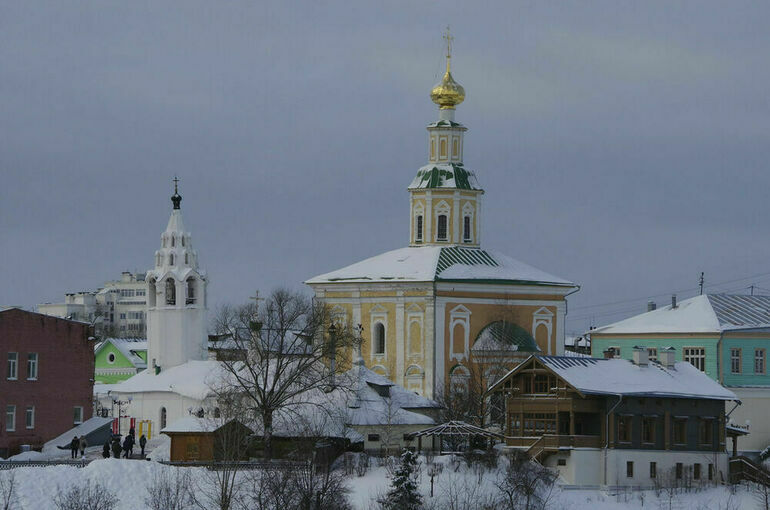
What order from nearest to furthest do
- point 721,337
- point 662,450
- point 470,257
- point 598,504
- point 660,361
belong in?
point 598,504
point 662,450
point 660,361
point 721,337
point 470,257

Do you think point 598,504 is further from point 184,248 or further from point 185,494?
point 184,248

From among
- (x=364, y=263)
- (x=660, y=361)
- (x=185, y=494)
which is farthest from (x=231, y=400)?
(x=364, y=263)

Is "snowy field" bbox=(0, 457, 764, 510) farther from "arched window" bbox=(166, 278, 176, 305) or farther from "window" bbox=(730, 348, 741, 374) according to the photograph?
"arched window" bbox=(166, 278, 176, 305)

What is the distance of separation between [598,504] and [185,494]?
12063 mm

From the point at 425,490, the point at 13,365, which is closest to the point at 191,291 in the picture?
the point at 13,365

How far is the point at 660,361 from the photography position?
63656 mm

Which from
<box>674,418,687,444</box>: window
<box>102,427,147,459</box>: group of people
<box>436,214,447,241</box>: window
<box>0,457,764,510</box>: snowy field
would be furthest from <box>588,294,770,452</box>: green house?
<box>102,427,147,459</box>: group of people

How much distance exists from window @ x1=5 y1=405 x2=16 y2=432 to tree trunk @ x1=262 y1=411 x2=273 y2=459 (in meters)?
8.54

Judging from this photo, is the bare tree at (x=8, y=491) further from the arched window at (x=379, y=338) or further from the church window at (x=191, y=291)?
the church window at (x=191, y=291)

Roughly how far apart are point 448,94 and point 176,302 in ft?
50.0

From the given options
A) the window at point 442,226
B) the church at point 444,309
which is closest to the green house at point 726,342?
the church at point 444,309

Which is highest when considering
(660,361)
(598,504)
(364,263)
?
(364,263)

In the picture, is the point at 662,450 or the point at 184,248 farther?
the point at 184,248

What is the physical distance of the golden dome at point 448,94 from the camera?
85000 millimetres
